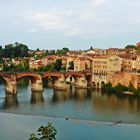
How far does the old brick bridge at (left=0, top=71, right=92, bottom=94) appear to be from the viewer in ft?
108

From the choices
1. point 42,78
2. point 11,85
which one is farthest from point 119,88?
point 11,85

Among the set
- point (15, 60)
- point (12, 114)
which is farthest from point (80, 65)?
point (12, 114)

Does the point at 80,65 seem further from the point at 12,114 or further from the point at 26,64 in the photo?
the point at 12,114

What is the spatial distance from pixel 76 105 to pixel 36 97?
15.1 ft

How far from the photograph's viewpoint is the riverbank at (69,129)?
18.6 meters

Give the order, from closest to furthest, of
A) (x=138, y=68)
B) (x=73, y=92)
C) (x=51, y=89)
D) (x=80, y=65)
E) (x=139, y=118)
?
(x=139, y=118) < (x=73, y=92) < (x=51, y=89) < (x=138, y=68) < (x=80, y=65)

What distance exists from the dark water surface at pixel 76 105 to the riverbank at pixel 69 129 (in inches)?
43.4

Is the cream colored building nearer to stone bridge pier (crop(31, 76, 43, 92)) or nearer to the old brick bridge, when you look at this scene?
the old brick bridge

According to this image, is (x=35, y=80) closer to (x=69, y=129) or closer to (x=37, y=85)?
(x=37, y=85)

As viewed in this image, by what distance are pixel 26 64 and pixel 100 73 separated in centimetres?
1717

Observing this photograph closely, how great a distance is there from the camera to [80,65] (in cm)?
4328

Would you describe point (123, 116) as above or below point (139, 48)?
below

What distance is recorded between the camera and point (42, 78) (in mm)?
35125

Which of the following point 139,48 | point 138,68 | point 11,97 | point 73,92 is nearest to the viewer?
point 11,97
